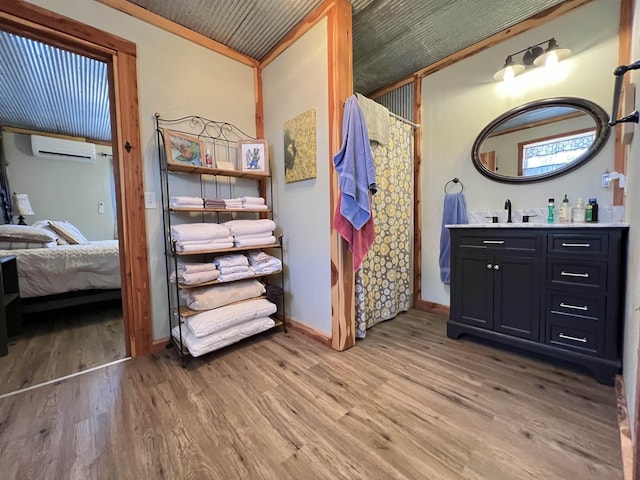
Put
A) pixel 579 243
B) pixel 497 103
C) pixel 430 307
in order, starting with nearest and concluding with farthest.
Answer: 1. pixel 579 243
2. pixel 497 103
3. pixel 430 307

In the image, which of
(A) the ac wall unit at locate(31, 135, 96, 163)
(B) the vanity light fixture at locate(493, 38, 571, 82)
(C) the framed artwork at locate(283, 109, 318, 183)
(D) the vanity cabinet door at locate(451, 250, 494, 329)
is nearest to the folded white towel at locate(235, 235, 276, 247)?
(C) the framed artwork at locate(283, 109, 318, 183)

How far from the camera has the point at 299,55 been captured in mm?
2064

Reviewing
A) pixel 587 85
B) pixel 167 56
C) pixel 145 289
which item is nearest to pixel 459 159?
pixel 587 85

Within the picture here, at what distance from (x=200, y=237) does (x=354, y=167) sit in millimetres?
1192

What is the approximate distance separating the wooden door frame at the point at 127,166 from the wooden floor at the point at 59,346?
0.32 metres

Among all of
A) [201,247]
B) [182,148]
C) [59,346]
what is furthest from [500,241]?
[59,346]

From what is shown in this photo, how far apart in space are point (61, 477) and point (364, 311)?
5.96 ft

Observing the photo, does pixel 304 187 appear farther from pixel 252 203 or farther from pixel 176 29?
pixel 176 29

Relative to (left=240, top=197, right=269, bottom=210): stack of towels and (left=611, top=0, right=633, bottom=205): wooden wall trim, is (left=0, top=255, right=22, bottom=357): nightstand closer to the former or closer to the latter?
(left=240, top=197, right=269, bottom=210): stack of towels

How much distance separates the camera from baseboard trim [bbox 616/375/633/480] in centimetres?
92

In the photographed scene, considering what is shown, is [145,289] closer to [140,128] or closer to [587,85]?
[140,128]

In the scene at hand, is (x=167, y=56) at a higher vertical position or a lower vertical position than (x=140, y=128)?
higher

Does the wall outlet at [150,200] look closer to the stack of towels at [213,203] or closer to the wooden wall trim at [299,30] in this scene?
the stack of towels at [213,203]

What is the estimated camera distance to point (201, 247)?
1832 mm
